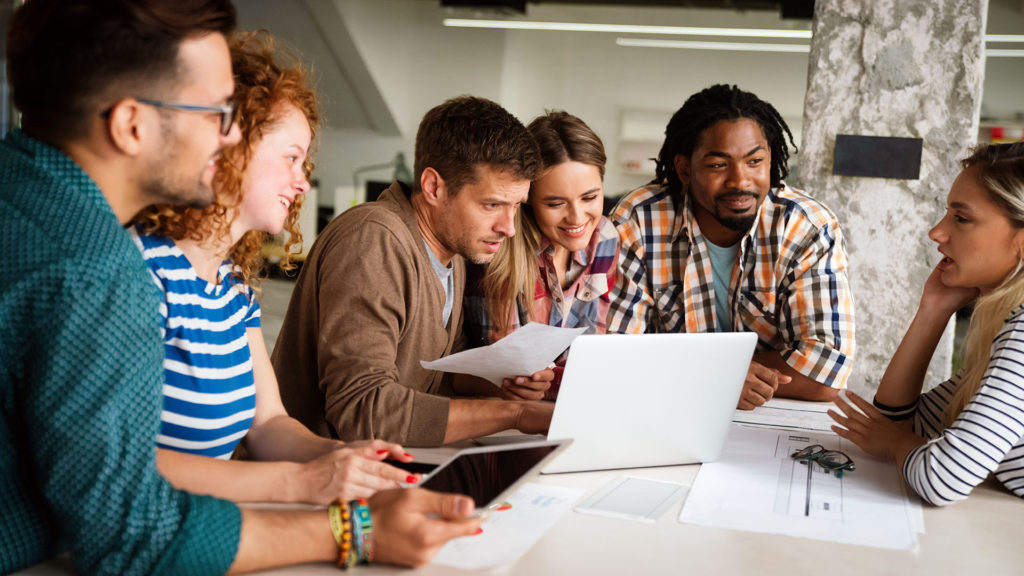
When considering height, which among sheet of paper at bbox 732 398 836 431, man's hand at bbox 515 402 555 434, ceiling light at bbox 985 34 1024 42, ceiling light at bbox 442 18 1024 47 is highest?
ceiling light at bbox 442 18 1024 47

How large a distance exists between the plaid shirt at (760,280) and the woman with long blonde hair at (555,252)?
0.13 metres

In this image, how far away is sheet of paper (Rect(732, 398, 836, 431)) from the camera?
1884 millimetres

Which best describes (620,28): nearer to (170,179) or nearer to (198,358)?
(198,358)

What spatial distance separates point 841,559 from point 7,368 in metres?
0.99

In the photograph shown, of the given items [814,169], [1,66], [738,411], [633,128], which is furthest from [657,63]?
[738,411]

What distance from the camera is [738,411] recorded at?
6.47ft

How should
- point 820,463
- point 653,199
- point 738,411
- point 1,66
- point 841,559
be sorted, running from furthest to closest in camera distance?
point 1,66, point 653,199, point 738,411, point 820,463, point 841,559

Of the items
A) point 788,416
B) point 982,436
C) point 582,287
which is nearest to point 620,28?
point 582,287

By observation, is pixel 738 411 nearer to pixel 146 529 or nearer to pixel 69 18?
pixel 146 529

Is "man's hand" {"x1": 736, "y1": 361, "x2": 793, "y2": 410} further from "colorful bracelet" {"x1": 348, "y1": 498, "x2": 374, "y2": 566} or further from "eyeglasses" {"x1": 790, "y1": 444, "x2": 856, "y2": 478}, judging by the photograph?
"colorful bracelet" {"x1": 348, "y1": 498, "x2": 374, "y2": 566}

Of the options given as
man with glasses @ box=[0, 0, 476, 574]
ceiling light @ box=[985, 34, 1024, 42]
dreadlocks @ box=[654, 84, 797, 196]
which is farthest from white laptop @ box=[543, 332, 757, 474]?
ceiling light @ box=[985, 34, 1024, 42]

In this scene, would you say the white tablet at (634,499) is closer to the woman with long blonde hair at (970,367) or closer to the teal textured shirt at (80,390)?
the woman with long blonde hair at (970,367)

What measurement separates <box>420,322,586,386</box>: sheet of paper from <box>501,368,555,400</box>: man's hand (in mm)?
170

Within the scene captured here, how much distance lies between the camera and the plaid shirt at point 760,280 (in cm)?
227
